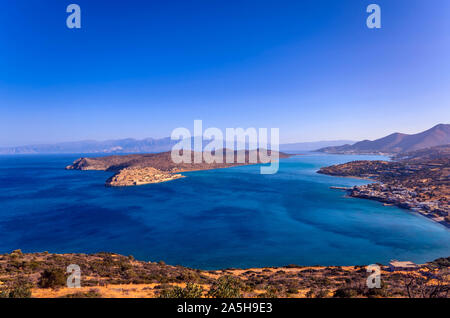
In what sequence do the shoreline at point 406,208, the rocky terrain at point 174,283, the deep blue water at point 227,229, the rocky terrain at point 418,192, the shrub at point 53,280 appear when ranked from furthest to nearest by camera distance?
the rocky terrain at point 418,192, the shoreline at point 406,208, the deep blue water at point 227,229, the shrub at point 53,280, the rocky terrain at point 174,283

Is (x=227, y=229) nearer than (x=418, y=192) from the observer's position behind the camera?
Yes

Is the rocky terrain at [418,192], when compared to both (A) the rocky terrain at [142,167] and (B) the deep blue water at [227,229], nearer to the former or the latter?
(B) the deep blue water at [227,229]

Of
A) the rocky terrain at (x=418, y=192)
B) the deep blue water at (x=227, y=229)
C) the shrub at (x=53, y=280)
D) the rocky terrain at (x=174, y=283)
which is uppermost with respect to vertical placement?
the shrub at (x=53, y=280)

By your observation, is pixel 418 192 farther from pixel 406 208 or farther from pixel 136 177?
pixel 136 177

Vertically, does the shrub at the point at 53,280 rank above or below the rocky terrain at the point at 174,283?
above

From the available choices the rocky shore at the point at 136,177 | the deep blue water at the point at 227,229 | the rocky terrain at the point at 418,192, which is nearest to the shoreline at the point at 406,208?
the rocky terrain at the point at 418,192

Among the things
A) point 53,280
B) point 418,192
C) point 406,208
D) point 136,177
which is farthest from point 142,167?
point 418,192
